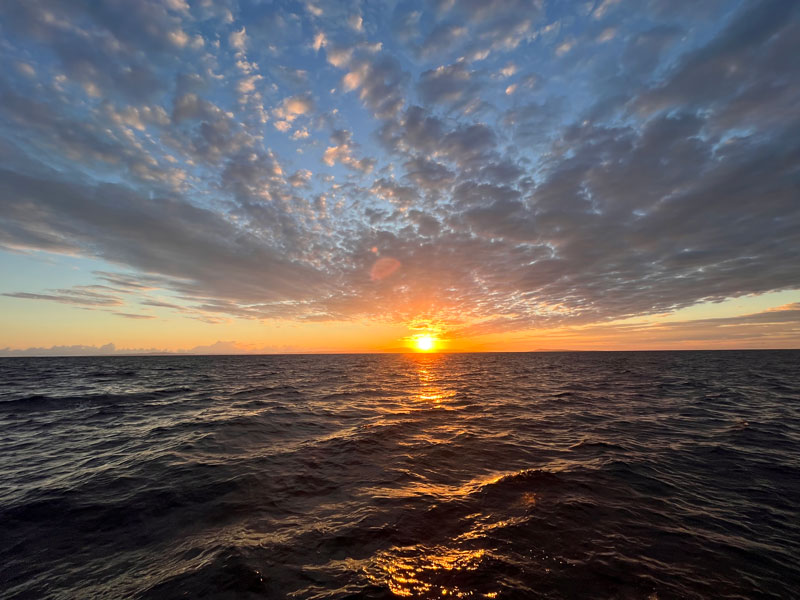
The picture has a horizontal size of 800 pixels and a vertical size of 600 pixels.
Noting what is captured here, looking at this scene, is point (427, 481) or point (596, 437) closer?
point (427, 481)

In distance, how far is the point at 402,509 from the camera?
760cm

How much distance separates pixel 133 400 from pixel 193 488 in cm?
2080

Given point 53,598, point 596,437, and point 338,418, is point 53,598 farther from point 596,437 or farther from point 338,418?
point 596,437

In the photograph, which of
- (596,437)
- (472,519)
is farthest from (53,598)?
(596,437)

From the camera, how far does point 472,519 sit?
23.3 ft

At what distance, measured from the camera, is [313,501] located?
813 cm

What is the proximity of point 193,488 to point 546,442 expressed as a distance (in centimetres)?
1242

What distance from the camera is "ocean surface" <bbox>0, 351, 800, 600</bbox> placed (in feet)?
17.4

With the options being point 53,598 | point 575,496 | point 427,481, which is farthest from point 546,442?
point 53,598

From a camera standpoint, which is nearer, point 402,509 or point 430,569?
point 430,569

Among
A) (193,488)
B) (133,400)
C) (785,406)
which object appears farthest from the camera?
(133,400)

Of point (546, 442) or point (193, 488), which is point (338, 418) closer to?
point (193, 488)

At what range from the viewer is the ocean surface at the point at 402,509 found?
5.31 metres

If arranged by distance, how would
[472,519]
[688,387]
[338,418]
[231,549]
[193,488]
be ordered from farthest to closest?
[688,387] < [338,418] < [193,488] < [472,519] < [231,549]
